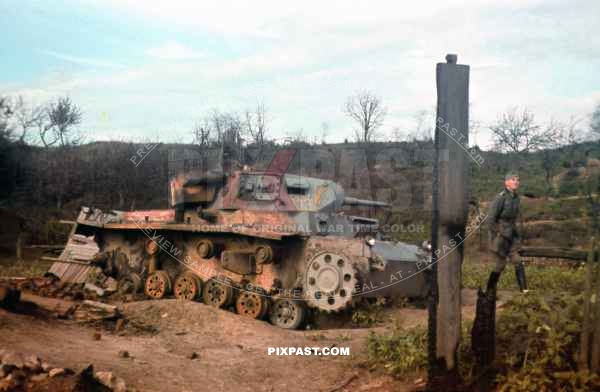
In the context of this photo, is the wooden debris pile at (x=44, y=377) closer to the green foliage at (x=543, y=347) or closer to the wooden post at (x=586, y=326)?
the green foliage at (x=543, y=347)

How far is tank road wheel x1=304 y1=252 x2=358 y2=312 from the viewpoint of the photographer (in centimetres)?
937

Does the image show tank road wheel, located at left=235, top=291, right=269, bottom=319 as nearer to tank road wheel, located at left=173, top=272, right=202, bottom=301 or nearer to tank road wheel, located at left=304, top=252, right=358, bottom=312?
tank road wheel, located at left=304, top=252, right=358, bottom=312

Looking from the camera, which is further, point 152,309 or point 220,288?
point 220,288

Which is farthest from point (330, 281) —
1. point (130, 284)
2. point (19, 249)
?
point (19, 249)

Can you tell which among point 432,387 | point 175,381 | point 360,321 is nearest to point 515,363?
point 432,387

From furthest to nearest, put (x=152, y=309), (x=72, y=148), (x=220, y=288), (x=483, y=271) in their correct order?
(x=72, y=148) < (x=483, y=271) < (x=220, y=288) < (x=152, y=309)

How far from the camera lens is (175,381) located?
5988 millimetres

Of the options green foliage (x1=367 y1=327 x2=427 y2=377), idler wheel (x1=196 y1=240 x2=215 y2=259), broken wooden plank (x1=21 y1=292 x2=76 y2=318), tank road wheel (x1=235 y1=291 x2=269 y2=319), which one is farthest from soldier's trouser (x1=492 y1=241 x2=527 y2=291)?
broken wooden plank (x1=21 y1=292 x2=76 y2=318)

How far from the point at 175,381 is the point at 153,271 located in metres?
6.05

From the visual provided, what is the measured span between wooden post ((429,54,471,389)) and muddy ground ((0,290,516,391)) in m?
0.55

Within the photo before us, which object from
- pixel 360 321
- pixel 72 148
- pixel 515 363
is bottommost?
pixel 360 321

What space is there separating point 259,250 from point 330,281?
1.49m

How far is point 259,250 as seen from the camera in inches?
412

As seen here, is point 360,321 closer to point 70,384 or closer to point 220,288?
point 220,288
